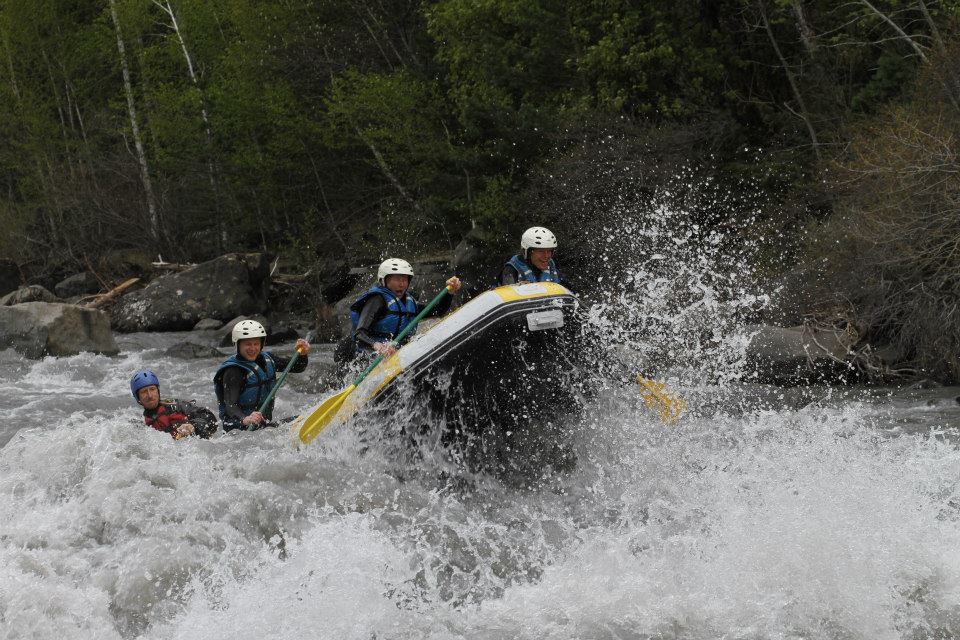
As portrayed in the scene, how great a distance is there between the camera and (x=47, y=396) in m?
12.6

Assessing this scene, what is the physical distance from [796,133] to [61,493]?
13.3 metres

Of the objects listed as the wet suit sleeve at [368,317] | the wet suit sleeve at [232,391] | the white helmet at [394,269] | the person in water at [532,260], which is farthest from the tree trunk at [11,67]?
the person in water at [532,260]

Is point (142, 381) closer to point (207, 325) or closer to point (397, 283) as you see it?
point (397, 283)

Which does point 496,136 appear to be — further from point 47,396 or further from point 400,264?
point 400,264

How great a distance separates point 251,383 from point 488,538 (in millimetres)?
2673

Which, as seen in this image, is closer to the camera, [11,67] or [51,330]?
[51,330]

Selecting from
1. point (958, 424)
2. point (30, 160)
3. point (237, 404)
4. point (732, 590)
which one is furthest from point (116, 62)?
point (732, 590)

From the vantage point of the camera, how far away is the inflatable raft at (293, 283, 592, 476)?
6617mm

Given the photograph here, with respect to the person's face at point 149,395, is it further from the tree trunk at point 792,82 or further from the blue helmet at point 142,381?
the tree trunk at point 792,82

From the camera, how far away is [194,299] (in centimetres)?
2000

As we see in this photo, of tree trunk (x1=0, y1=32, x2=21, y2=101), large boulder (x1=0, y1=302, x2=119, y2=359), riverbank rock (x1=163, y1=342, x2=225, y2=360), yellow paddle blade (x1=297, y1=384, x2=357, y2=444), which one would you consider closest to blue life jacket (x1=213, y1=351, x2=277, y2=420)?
yellow paddle blade (x1=297, y1=384, x2=357, y2=444)

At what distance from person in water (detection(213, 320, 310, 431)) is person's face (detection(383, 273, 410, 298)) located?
2.55 ft

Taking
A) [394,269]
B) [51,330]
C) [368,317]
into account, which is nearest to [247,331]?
[368,317]

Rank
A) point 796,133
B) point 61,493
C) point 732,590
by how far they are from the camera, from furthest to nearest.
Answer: point 796,133, point 61,493, point 732,590
